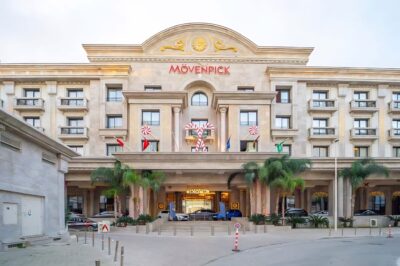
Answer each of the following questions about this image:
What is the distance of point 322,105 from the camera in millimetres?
38906

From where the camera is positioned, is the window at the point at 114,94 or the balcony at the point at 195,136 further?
the window at the point at 114,94

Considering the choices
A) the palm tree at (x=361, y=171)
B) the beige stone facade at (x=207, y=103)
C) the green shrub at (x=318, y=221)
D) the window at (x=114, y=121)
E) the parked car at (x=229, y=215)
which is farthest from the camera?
the window at (x=114, y=121)

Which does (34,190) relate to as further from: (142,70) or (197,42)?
(197,42)

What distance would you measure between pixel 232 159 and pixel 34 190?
676 inches

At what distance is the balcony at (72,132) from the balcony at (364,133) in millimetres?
30030

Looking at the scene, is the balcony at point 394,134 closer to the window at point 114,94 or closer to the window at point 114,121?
the window at point 114,121

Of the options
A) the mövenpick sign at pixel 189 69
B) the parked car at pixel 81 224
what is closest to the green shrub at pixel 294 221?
the parked car at pixel 81 224

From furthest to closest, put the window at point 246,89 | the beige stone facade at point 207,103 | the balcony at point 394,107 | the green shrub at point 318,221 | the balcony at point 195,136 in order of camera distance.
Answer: the window at point 246,89
the balcony at point 394,107
the balcony at point 195,136
the beige stone facade at point 207,103
the green shrub at point 318,221

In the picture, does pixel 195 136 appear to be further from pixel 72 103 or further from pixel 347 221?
pixel 347 221

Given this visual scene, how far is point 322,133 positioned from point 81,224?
89.5 ft

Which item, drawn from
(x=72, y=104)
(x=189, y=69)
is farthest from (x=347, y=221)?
(x=72, y=104)

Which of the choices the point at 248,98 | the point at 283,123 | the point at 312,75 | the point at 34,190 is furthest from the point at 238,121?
the point at 34,190

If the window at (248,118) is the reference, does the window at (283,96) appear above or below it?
above

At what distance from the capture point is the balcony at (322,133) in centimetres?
3794
